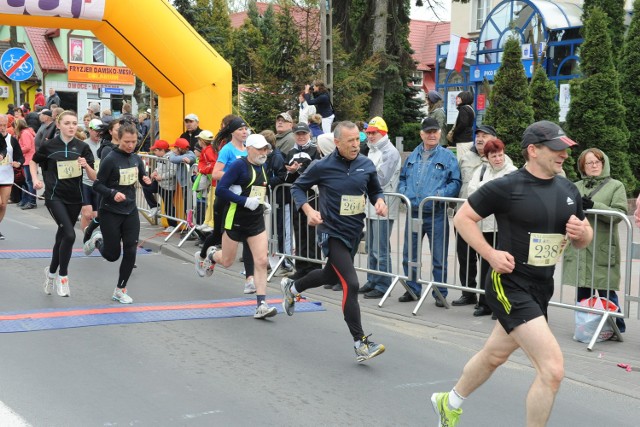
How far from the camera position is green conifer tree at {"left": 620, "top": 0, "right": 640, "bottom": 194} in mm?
17328

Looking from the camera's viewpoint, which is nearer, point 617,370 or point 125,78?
point 617,370

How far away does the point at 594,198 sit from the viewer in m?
7.73

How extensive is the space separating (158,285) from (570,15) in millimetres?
19647

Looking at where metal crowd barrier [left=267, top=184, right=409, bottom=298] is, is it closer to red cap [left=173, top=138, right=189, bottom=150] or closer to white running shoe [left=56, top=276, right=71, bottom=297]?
white running shoe [left=56, top=276, right=71, bottom=297]

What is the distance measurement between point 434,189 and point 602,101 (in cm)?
879

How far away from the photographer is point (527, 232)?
4719 millimetres

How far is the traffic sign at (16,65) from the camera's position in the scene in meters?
19.4

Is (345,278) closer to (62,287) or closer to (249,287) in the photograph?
(249,287)

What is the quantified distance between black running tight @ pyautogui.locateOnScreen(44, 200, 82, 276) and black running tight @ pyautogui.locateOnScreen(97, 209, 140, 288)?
40 cm

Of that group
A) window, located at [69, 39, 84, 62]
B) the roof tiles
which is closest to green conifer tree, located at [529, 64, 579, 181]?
the roof tiles

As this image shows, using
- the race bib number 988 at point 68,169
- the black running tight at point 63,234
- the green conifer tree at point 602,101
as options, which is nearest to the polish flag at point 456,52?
the green conifer tree at point 602,101

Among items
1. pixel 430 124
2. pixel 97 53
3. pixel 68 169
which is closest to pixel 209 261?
pixel 68 169

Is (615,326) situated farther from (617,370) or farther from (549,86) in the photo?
(549,86)

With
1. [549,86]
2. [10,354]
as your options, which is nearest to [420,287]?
[10,354]
